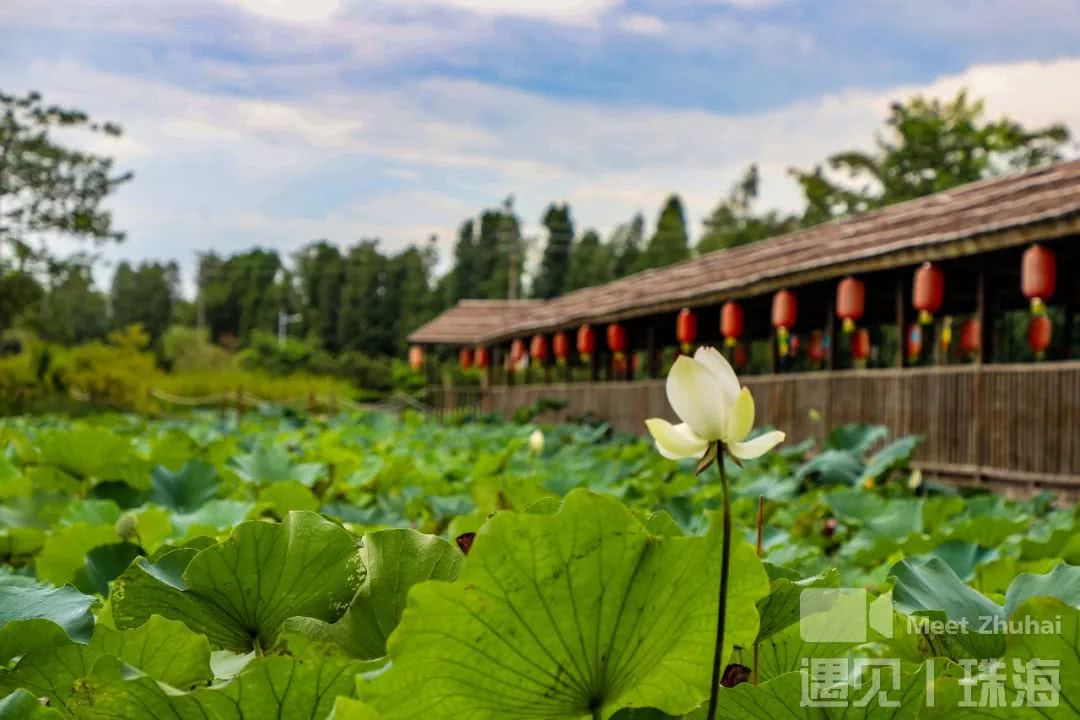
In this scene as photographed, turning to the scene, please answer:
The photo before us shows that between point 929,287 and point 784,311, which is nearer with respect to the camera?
point 929,287

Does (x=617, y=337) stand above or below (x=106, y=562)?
above

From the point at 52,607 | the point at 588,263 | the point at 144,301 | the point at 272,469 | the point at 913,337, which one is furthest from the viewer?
the point at 144,301

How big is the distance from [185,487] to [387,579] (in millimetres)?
1684

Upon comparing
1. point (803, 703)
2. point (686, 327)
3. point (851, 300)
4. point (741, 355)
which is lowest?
point (803, 703)

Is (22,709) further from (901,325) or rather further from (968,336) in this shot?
(968,336)

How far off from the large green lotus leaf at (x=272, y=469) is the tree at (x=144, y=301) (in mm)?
80113

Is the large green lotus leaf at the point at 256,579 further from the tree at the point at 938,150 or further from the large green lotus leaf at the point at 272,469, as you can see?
the tree at the point at 938,150

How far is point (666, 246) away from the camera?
Answer: 4834 centimetres

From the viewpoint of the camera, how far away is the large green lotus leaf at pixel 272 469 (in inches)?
108

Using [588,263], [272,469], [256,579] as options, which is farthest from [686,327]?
[588,263]

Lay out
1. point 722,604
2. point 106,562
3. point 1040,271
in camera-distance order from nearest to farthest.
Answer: point 722,604 → point 106,562 → point 1040,271

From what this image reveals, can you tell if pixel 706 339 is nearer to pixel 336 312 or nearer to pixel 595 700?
pixel 595 700

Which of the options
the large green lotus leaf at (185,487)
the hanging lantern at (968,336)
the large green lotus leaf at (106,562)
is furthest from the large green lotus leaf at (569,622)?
the hanging lantern at (968,336)

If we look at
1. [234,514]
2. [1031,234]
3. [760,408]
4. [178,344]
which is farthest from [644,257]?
[234,514]
